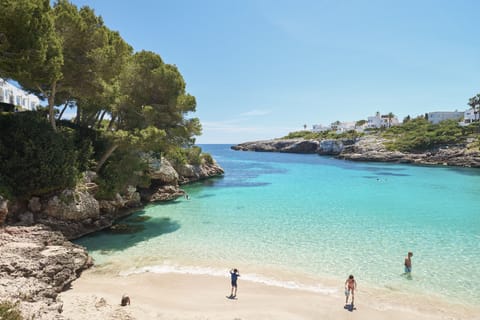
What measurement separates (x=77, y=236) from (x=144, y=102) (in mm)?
10763

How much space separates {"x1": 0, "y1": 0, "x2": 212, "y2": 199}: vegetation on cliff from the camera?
13.4 m

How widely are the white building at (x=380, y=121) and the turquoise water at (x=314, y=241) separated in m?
113

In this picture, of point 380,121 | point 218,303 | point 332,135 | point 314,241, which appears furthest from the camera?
point 380,121

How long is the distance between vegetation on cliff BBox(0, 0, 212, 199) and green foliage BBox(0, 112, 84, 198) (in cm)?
5

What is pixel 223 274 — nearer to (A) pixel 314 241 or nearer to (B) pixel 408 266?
(A) pixel 314 241

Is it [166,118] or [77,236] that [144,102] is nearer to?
[166,118]

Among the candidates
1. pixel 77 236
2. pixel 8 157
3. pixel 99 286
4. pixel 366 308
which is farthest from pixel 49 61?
pixel 366 308

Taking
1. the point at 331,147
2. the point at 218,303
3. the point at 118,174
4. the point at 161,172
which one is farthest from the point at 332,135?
the point at 218,303

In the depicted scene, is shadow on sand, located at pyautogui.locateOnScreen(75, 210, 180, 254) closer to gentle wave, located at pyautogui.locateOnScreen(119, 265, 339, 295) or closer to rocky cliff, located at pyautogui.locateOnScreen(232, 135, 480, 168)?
gentle wave, located at pyautogui.locateOnScreen(119, 265, 339, 295)

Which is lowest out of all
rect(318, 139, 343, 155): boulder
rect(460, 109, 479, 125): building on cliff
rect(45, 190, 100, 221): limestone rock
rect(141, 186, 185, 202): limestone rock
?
rect(141, 186, 185, 202): limestone rock

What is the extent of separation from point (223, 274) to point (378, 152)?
8171 centimetres

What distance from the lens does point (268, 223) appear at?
69.3 ft

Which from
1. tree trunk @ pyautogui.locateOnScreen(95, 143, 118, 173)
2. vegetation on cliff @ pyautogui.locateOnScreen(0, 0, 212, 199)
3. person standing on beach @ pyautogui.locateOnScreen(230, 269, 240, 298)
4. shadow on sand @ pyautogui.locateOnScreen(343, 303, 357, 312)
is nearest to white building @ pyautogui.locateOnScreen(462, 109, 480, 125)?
vegetation on cliff @ pyautogui.locateOnScreen(0, 0, 212, 199)

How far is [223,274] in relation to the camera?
13.1 meters
